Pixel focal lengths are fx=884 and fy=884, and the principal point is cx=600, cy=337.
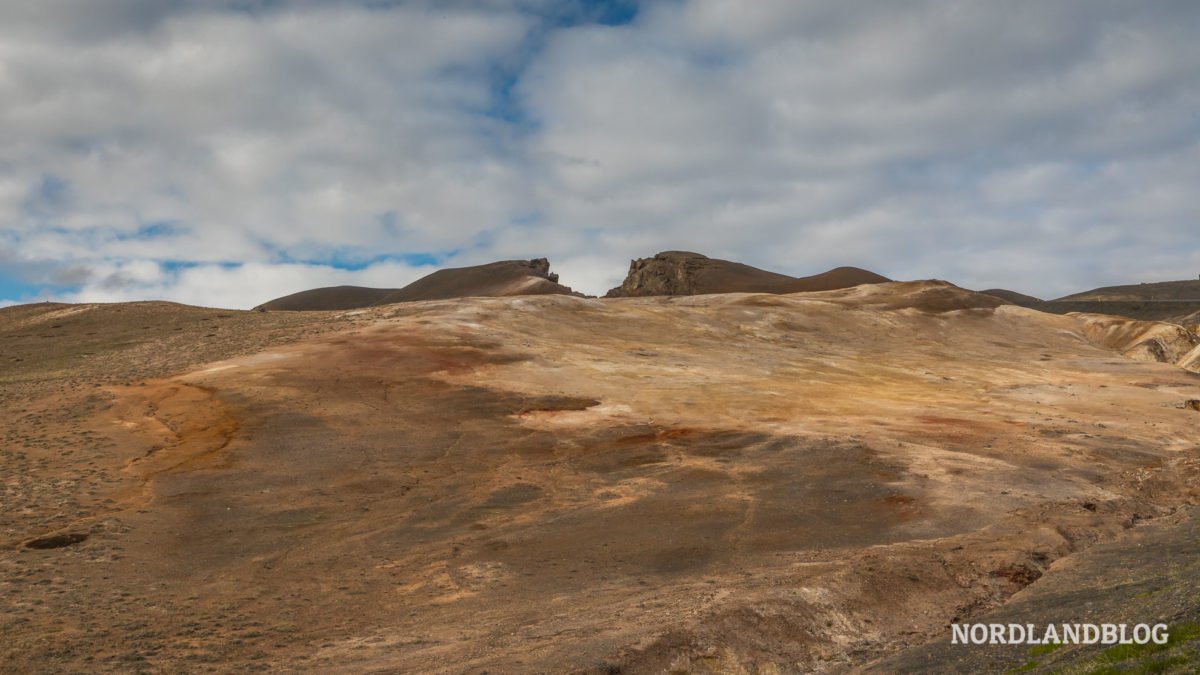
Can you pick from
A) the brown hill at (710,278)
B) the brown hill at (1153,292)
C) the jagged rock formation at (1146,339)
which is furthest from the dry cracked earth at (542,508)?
the brown hill at (1153,292)

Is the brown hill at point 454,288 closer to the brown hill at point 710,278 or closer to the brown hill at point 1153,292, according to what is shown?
the brown hill at point 710,278

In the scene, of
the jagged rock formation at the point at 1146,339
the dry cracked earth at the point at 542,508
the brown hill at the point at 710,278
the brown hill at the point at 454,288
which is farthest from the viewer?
the brown hill at the point at 454,288

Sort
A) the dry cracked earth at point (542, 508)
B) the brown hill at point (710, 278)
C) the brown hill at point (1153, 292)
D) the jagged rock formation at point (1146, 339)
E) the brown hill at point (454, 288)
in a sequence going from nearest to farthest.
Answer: the dry cracked earth at point (542, 508) → the jagged rock formation at point (1146, 339) → the brown hill at point (710, 278) → the brown hill at point (454, 288) → the brown hill at point (1153, 292)

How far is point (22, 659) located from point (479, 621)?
252 inches

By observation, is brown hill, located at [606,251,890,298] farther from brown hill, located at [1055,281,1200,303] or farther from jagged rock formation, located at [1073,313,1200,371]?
brown hill, located at [1055,281,1200,303]

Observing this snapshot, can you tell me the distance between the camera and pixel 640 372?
37.3 meters

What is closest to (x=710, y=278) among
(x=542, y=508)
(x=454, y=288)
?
(x=454, y=288)

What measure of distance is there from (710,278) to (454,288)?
43167 millimetres

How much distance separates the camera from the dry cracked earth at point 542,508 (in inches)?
527

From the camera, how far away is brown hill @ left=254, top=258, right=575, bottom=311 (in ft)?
377

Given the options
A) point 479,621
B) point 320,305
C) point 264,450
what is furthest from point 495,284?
point 479,621

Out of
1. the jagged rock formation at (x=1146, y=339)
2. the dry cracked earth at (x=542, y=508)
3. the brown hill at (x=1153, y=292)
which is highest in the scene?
the brown hill at (x=1153, y=292)

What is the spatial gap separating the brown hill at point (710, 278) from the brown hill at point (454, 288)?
33.6 feet

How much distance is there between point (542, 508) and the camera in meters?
21.1
